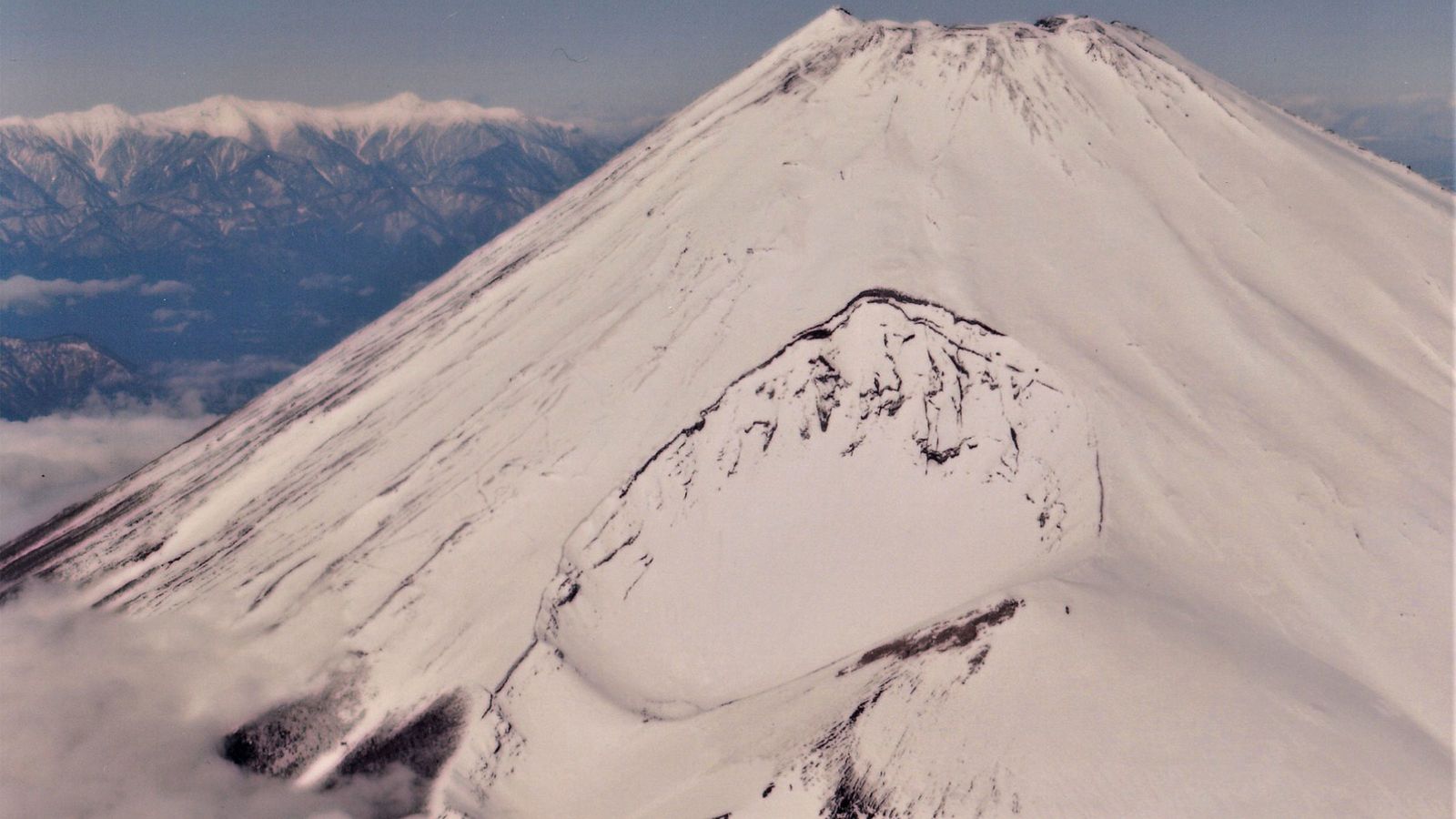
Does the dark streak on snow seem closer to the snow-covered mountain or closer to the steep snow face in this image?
the snow-covered mountain

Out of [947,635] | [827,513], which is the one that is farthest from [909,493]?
[947,635]

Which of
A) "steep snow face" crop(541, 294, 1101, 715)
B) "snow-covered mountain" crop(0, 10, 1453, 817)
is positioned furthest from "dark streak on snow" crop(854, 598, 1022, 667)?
"steep snow face" crop(541, 294, 1101, 715)

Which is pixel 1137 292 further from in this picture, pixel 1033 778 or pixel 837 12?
pixel 837 12

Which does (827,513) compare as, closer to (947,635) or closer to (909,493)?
(909,493)

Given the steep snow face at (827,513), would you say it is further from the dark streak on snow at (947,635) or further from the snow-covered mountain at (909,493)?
the dark streak on snow at (947,635)

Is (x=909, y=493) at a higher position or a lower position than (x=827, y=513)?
higher

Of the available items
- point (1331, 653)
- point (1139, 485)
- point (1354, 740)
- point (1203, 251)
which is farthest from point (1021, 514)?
point (1203, 251)

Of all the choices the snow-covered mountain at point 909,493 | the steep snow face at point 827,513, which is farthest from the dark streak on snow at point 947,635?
the steep snow face at point 827,513
